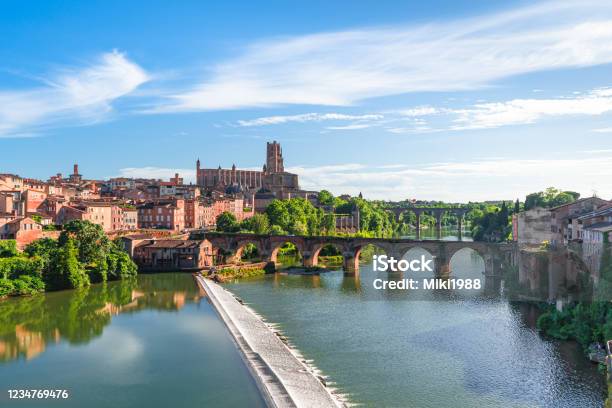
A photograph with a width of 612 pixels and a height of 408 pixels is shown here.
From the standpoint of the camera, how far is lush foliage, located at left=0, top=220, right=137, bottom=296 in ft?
98.6

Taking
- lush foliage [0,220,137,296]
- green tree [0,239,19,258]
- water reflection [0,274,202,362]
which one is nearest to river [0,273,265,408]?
water reflection [0,274,202,362]

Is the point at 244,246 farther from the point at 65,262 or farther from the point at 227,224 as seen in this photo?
the point at 65,262

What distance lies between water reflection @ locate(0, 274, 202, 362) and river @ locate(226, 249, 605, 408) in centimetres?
452

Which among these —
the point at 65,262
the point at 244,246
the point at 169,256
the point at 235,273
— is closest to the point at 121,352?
the point at 65,262

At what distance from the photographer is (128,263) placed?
124 ft

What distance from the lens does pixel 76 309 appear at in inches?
1083

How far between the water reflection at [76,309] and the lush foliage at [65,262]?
76 cm

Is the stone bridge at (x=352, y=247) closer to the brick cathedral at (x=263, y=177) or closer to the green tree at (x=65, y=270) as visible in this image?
the green tree at (x=65, y=270)

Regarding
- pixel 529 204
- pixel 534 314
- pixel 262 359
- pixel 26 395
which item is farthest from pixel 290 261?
pixel 26 395

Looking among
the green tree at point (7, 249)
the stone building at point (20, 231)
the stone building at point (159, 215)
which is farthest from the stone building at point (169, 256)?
the stone building at point (159, 215)

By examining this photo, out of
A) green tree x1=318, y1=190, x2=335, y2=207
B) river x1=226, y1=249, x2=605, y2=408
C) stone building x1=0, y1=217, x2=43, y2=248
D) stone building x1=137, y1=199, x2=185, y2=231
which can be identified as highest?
green tree x1=318, y1=190, x2=335, y2=207

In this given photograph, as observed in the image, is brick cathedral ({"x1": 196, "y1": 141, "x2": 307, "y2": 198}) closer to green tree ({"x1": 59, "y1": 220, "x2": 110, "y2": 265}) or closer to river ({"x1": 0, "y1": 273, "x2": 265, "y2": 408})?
green tree ({"x1": 59, "y1": 220, "x2": 110, "y2": 265})

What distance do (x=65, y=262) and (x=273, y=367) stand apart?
1899 centimetres

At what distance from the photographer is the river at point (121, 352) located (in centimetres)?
1570
